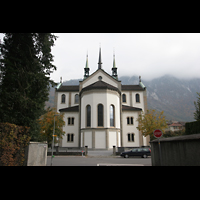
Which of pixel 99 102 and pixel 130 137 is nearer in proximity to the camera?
pixel 99 102

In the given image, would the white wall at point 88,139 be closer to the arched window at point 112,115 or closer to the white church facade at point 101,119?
the white church facade at point 101,119

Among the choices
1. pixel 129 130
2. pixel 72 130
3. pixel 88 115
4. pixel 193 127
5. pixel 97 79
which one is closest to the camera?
pixel 193 127

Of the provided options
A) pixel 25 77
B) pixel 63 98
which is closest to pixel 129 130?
pixel 63 98

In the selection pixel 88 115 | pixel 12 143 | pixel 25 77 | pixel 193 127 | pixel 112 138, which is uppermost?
pixel 88 115

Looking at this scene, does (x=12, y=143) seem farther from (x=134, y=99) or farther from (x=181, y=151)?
(x=134, y=99)

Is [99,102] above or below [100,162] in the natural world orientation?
above

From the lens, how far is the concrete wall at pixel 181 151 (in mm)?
8852

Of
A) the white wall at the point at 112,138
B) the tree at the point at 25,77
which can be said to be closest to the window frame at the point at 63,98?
the white wall at the point at 112,138

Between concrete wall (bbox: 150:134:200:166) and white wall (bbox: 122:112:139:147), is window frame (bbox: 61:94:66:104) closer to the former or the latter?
white wall (bbox: 122:112:139:147)

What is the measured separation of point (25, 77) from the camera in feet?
43.1

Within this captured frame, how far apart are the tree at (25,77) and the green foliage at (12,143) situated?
1107 mm

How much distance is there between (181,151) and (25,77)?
12.2 metres
